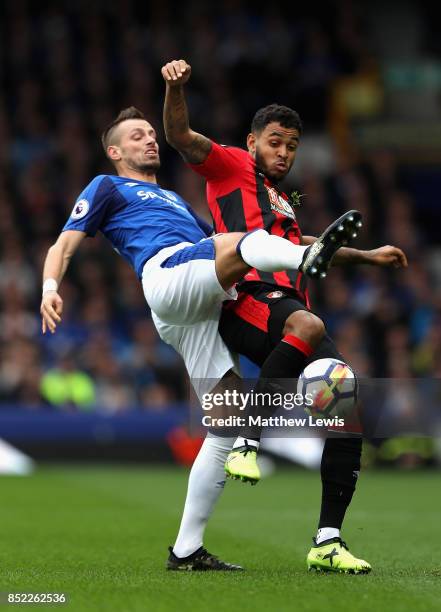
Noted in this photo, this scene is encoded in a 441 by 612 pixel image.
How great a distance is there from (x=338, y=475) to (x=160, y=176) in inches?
497

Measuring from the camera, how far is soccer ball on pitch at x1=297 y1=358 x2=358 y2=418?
517 centimetres

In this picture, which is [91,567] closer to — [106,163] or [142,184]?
[142,184]

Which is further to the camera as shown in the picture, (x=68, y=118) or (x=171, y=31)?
(x=171, y=31)

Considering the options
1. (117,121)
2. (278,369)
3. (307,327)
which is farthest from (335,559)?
(117,121)

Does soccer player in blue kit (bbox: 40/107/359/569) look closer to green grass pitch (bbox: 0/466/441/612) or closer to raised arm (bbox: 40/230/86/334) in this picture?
raised arm (bbox: 40/230/86/334)

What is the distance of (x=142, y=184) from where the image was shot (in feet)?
19.7

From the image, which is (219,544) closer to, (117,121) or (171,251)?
(171,251)

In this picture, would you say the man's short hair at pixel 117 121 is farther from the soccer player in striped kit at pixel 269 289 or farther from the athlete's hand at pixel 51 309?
the athlete's hand at pixel 51 309

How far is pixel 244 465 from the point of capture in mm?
5082

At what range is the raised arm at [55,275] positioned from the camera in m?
5.28

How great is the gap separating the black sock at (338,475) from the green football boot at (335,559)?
9 centimetres

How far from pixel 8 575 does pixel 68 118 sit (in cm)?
1373

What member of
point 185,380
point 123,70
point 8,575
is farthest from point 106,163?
point 8,575

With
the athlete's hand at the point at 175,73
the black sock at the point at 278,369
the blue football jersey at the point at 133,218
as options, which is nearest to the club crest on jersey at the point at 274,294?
the black sock at the point at 278,369
